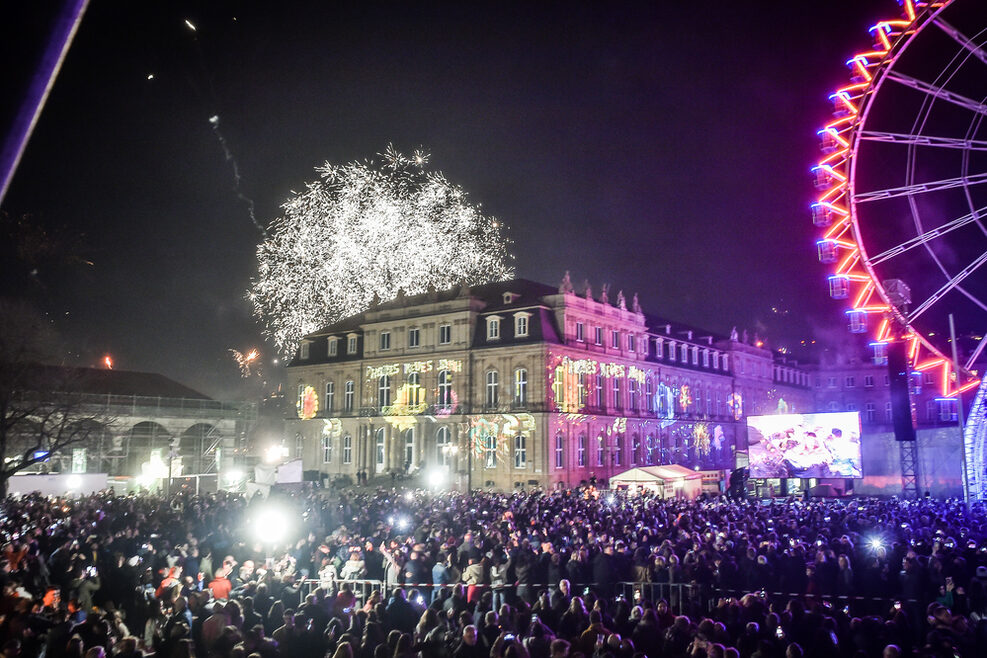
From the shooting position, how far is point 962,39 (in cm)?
2247

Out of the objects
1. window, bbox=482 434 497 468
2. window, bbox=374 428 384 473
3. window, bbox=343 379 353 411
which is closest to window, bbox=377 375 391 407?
window, bbox=374 428 384 473

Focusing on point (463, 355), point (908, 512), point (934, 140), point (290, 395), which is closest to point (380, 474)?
point (463, 355)

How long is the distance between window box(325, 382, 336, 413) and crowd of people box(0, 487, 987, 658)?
36852 mm

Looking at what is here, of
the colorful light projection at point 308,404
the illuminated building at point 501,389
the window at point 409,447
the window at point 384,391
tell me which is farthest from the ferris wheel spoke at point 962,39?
the colorful light projection at point 308,404

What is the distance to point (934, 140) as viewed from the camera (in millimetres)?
24156

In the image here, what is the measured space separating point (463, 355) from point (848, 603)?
41258 millimetres

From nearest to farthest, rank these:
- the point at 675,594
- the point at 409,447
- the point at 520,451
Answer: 1. the point at 675,594
2. the point at 520,451
3. the point at 409,447

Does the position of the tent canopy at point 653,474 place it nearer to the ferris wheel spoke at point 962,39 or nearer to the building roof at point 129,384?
the ferris wheel spoke at point 962,39

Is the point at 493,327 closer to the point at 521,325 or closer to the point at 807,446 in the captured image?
the point at 521,325

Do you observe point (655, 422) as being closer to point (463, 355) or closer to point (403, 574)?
point (463, 355)

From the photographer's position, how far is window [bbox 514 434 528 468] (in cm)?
4931

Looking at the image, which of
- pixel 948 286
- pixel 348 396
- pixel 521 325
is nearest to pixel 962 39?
pixel 948 286

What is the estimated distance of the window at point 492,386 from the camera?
51594 millimetres

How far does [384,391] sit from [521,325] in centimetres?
1392
